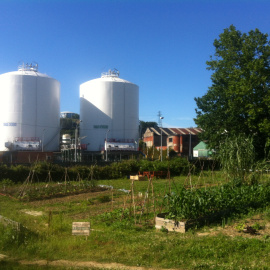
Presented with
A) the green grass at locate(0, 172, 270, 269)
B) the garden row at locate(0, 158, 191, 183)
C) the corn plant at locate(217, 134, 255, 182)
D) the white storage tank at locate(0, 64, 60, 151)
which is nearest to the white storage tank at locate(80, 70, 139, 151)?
the white storage tank at locate(0, 64, 60, 151)

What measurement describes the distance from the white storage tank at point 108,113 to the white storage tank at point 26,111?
A: 6507 mm

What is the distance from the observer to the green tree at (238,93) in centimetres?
2488

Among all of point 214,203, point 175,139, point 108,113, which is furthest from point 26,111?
point 214,203

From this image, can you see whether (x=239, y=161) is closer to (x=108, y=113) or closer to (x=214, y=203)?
(x=214, y=203)

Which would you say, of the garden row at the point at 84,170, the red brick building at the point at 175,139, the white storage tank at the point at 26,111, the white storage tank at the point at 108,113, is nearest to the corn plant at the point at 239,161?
the garden row at the point at 84,170

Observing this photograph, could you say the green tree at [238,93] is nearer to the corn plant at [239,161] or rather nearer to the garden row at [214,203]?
the corn plant at [239,161]

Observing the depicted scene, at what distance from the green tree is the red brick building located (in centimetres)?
3869

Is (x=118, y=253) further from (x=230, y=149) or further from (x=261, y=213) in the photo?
(x=230, y=149)

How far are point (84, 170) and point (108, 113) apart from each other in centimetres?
3114

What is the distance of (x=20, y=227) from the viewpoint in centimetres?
930

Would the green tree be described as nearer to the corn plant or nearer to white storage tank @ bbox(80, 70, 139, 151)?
the corn plant

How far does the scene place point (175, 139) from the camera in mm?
71062

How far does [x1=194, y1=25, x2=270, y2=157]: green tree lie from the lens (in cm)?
2488

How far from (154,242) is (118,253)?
1068 mm
